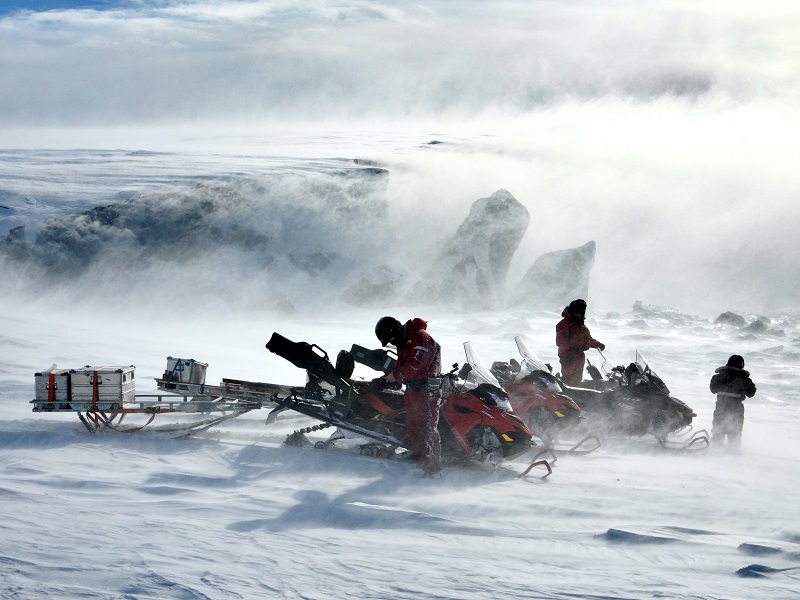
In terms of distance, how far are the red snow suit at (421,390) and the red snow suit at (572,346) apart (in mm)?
3107

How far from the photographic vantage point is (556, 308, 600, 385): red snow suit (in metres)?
8.75

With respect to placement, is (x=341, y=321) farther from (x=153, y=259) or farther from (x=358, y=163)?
(x=358, y=163)

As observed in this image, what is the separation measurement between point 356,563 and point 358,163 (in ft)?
103

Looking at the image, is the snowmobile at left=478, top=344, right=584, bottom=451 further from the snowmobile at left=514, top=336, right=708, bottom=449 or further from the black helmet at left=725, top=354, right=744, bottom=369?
the black helmet at left=725, top=354, right=744, bottom=369

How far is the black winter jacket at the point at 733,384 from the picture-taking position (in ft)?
26.4

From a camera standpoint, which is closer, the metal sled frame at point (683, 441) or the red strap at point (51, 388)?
the red strap at point (51, 388)

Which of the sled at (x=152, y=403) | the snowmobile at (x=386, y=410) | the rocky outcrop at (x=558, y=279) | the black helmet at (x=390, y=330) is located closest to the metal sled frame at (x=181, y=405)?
the sled at (x=152, y=403)

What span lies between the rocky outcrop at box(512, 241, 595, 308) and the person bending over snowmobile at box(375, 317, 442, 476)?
70.3 ft

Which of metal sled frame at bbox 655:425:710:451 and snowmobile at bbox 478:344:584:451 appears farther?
metal sled frame at bbox 655:425:710:451

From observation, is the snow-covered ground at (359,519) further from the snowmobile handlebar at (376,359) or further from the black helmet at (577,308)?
the black helmet at (577,308)

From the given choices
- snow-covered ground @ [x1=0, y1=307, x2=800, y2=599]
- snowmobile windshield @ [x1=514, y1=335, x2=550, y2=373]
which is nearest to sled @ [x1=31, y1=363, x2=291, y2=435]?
snow-covered ground @ [x1=0, y1=307, x2=800, y2=599]

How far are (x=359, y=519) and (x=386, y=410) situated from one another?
159 centimetres

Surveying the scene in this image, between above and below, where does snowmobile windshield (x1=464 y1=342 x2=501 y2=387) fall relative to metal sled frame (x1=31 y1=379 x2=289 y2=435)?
above

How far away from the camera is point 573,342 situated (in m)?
8.77
